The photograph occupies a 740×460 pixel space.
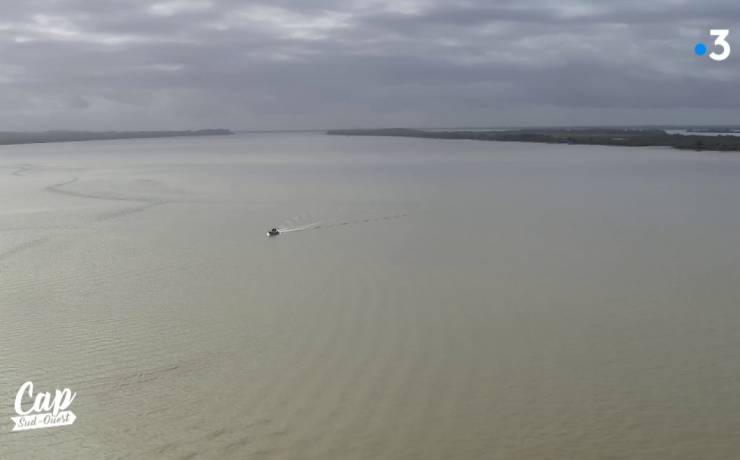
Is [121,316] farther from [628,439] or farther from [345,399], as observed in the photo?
[628,439]

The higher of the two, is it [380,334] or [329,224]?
[329,224]

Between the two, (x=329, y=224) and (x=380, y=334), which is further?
(x=329, y=224)

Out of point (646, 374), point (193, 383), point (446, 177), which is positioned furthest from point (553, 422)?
point (446, 177)

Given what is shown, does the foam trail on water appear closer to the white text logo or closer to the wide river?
the wide river

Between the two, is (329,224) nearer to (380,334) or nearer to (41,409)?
(380,334)

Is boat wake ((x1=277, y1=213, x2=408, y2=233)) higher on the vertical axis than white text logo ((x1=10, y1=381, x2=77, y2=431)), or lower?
higher

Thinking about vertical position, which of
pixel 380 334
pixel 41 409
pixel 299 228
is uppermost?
pixel 299 228

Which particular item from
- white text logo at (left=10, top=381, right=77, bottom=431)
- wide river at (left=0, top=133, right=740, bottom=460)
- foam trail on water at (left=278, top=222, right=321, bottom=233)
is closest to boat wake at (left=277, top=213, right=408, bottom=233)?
foam trail on water at (left=278, top=222, right=321, bottom=233)

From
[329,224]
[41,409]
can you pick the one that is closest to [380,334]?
[41,409]

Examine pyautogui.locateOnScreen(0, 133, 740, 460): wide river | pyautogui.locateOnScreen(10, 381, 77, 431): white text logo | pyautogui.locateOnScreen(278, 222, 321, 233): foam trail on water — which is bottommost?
pyautogui.locateOnScreen(10, 381, 77, 431): white text logo
